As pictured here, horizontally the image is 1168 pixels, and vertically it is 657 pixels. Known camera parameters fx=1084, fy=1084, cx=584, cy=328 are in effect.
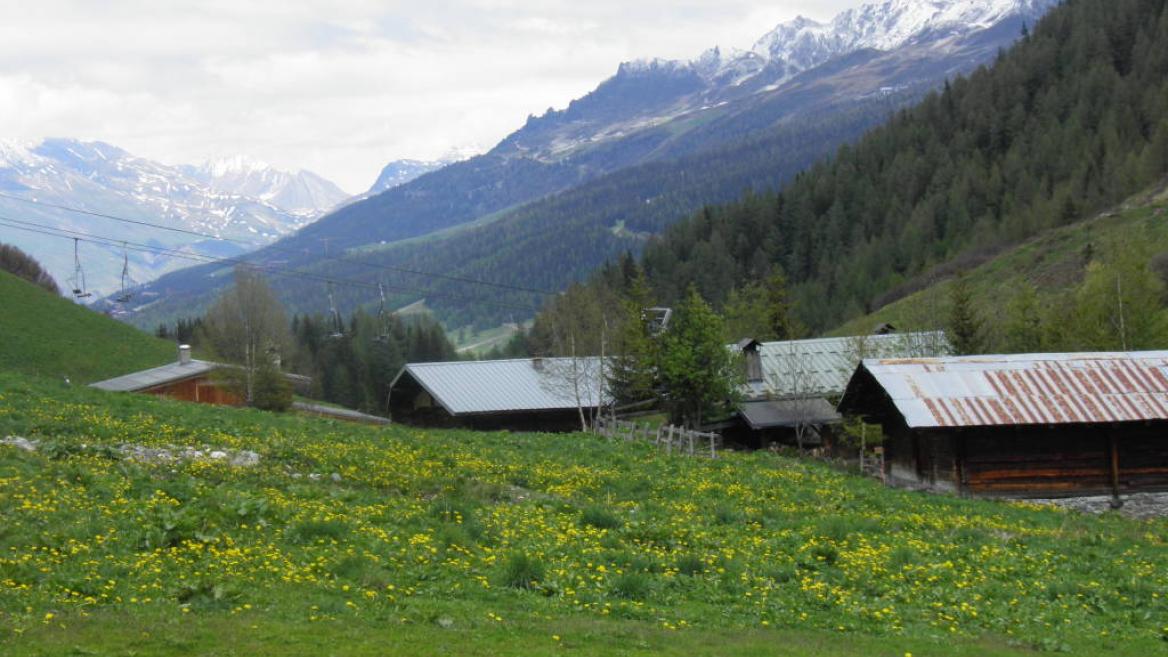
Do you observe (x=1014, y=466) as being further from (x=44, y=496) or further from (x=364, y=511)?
(x=44, y=496)

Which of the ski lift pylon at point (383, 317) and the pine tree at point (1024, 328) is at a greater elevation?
the ski lift pylon at point (383, 317)

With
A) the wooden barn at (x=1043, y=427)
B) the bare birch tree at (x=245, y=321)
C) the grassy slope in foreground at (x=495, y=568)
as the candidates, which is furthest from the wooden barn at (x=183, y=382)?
the wooden barn at (x=1043, y=427)

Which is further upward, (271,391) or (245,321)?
(245,321)

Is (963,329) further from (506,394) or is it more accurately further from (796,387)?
(506,394)

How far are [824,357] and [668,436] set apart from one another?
29.5m

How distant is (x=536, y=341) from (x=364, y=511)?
10561 centimetres

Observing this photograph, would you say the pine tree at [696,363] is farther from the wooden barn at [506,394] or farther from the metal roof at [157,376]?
the metal roof at [157,376]

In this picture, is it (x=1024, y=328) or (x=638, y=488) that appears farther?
(x=1024, y=328)

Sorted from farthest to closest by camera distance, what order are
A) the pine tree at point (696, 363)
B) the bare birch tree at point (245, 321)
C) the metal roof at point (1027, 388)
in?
1. the bare birch tree at point (245, 321)
2. the pine tree at point (696, 363)
3. the metal roof at point (1027, 388)

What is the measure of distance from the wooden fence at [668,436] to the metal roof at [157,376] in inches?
1563

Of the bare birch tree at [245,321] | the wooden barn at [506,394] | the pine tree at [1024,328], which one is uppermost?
the bare birch tree at [245,321]

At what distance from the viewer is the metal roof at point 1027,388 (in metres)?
38.2

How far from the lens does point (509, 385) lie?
7575 centimetres

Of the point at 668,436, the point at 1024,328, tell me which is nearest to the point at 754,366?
the point at 1024,328
